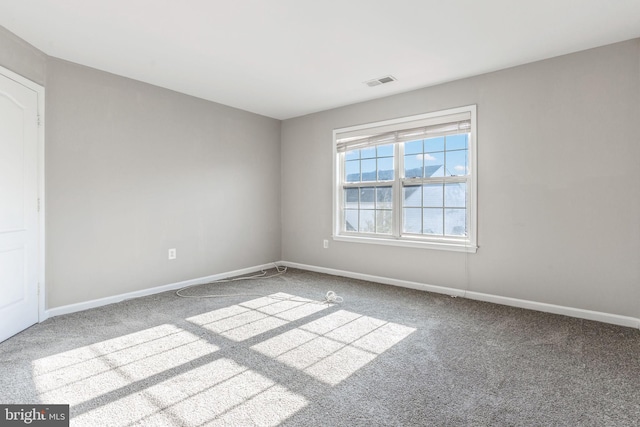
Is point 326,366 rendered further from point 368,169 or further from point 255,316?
point 368,169

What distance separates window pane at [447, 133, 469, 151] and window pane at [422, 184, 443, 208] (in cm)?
47

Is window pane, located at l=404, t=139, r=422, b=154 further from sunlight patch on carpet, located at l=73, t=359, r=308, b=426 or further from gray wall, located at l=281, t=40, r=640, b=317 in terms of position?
sunlight patch on carpet, located at l=73, t=359, r=308, b=426

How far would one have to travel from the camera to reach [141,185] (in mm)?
3771

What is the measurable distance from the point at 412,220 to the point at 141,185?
127 inches

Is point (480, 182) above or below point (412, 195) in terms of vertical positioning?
above

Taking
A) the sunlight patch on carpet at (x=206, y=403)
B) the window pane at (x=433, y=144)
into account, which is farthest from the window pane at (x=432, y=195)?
the sunlight patch on carpet at (x=206, y=403)

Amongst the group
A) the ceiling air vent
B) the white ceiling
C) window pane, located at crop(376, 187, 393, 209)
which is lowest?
window pane, located at crop(376, 187, 393, 209)

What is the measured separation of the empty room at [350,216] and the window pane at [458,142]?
0.02m

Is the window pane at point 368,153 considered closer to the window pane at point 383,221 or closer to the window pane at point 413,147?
the window pane at point 413,147

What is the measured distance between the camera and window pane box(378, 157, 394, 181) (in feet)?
14.6

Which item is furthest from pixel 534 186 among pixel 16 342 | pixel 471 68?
pixel 16 342

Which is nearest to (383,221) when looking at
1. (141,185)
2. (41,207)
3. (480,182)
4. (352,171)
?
(352,171)

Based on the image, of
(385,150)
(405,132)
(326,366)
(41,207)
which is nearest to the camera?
(326,366)

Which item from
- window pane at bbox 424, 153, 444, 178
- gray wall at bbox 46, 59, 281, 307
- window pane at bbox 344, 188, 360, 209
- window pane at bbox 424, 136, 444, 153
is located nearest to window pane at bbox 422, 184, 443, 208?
window pane at bbox 424, 153, 444, 178
